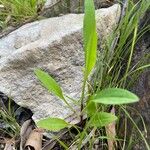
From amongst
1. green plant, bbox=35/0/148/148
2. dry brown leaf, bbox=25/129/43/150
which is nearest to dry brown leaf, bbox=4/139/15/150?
dry brown leaf, bbox=25/129/43/150

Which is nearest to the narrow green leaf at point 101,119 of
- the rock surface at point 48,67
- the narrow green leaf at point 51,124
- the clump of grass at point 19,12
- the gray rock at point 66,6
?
the narrow green leaf at point 51,124

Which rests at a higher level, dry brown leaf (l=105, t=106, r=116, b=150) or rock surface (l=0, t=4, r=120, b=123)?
rock surface (l=0, t=4, r=120, b=123)

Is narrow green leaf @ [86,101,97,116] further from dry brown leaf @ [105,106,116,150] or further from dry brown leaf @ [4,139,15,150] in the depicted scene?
dry brown leaf @ [4,139,15,150]

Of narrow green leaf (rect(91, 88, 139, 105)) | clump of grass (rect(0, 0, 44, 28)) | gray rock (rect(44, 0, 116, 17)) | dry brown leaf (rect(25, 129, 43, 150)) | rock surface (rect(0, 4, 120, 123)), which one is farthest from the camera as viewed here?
clump of grass (rect(0, 0, 44, 28))

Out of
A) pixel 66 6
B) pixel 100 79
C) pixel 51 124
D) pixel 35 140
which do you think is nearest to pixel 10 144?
pixel 35 140

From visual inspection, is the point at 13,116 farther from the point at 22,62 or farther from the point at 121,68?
the point at 121,68

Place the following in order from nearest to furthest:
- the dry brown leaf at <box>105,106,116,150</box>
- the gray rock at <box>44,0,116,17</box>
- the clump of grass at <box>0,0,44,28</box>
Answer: the dry brown leaf at <box>105,106,116,150</box> < the gray rock at <box>44,0,116,17</box> < the clump of grass at <box>0,0,44,28</box>
